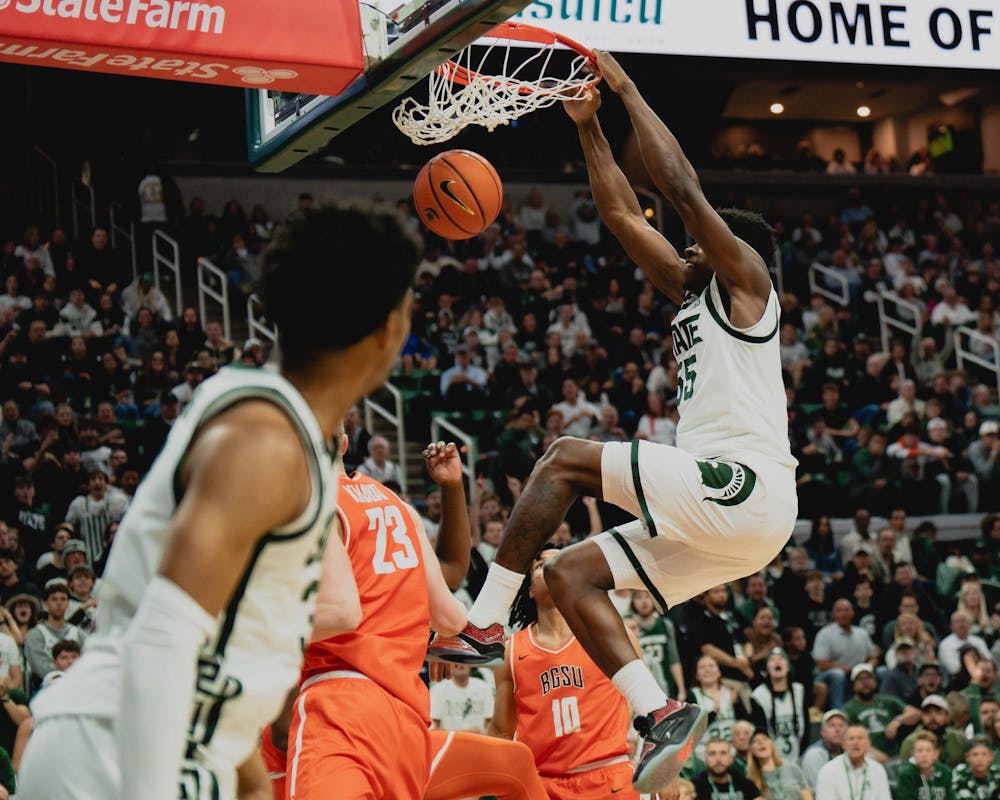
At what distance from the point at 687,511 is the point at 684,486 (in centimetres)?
9

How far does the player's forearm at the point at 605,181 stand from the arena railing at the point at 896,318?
1364 cm

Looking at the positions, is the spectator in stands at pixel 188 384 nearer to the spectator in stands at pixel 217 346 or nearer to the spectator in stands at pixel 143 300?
the spectator in stands at pixel 217 346

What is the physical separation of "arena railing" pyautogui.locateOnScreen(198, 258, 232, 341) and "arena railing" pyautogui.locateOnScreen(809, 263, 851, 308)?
8.36 m

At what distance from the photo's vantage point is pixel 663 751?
177 inches

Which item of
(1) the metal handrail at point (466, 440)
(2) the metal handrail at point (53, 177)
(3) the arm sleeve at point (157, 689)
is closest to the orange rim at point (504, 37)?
(3) the arm sleeve at point (157, 689)

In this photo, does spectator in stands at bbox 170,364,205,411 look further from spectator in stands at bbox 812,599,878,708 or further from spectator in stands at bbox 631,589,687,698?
spectator in stands at bbox 812,599,878,708

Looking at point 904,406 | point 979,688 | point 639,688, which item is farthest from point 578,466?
point 904,406

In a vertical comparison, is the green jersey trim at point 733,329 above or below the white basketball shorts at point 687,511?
above

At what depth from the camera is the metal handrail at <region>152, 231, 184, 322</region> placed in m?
16.5

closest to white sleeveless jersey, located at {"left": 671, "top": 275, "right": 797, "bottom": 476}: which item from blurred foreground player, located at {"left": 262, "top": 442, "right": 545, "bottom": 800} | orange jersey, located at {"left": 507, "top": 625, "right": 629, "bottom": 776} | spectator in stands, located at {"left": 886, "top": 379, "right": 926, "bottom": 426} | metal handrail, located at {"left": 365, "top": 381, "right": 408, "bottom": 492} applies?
blurred foreground player, located at {"left": 262, "top": 442, "right": 545, "bottom": 800}

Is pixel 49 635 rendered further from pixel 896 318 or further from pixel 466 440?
pixel 896 318

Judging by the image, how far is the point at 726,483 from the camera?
4.77 metres

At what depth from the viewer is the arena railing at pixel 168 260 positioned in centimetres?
1655

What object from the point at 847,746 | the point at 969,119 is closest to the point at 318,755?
the point at 847,746
